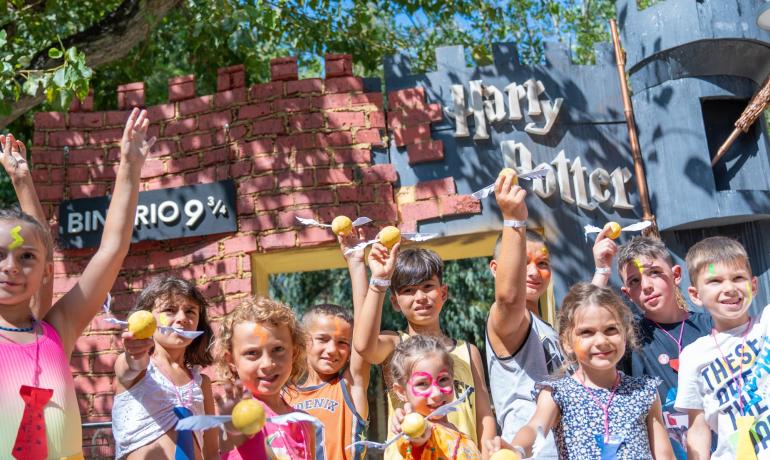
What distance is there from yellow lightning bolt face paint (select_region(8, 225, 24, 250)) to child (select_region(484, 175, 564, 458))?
160 cm

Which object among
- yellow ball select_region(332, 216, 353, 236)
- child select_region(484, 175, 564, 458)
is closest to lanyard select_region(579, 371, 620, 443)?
child select_region(484, 175, 564, 458)

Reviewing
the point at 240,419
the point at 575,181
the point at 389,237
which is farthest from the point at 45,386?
the point at 575,181

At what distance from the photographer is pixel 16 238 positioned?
239 centimetres

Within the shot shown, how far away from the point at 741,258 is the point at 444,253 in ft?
Result: 8.70

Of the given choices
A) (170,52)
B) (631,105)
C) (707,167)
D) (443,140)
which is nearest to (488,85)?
(443,140)

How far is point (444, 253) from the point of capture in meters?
5.47

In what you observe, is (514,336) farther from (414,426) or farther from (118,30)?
(118,30)

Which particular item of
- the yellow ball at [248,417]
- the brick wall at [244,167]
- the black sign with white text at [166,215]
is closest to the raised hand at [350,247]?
the yellow ball at [248,417]

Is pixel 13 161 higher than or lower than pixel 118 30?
lower

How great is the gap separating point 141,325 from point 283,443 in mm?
660

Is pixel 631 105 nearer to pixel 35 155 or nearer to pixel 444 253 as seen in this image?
pixel 444 253

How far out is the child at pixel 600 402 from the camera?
8.85ft

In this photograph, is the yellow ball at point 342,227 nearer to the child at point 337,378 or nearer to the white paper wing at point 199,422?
the child at point 337,378

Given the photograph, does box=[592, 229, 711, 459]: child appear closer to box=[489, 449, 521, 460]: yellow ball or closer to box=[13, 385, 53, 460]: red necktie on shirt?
box=[489, 449, 521, 460]: yellow ball
